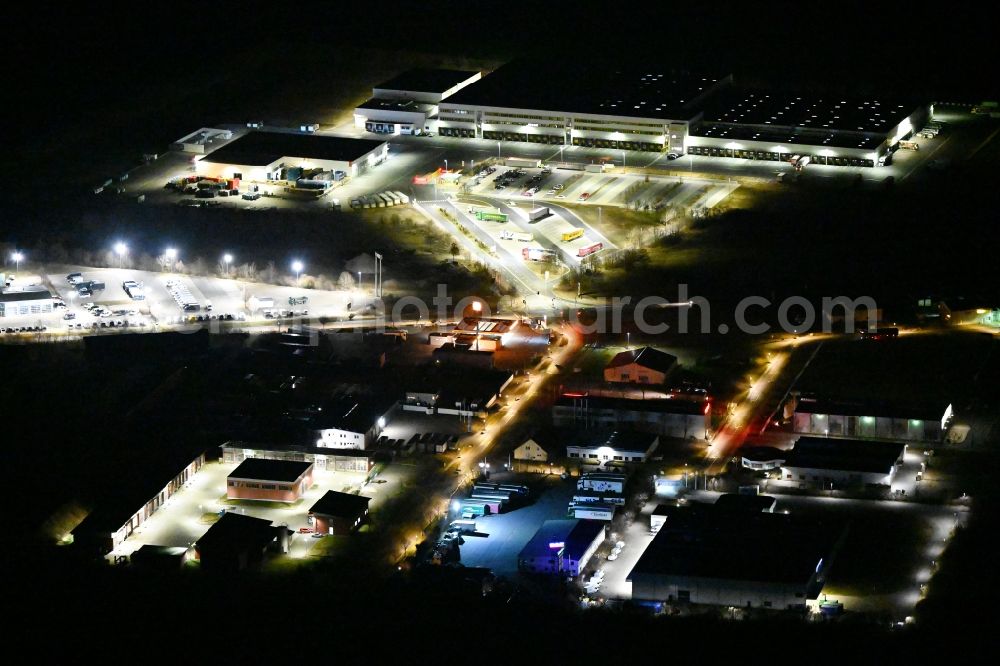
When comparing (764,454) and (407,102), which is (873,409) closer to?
(764,454)

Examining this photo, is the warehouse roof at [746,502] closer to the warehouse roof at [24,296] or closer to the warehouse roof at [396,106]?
the warehouse roof at [24,296]

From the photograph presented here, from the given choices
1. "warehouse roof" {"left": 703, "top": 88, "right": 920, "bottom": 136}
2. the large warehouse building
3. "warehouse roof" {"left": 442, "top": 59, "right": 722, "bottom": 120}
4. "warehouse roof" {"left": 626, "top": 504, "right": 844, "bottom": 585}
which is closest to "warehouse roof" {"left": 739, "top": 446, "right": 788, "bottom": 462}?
"warehouse roof" {"left": 626, "top": 504, "right": 844, "bottom": 585}

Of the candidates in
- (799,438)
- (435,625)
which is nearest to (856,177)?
(799,438)

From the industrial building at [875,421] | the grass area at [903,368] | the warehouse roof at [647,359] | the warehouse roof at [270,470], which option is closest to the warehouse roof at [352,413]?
the warehouse roof at [270,470]

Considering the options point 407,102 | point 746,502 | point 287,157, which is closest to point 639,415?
point 746,502

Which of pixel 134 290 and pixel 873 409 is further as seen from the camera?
pixel 134 290

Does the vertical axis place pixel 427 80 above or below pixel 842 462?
above

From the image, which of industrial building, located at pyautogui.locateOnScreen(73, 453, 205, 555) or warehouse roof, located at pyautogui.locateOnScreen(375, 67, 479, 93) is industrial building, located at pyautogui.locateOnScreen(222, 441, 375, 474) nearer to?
industrial building, located at pyautogui.locateOnScreen(73, 453, 205, 555)
